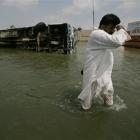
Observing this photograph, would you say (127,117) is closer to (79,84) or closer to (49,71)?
(79,84)

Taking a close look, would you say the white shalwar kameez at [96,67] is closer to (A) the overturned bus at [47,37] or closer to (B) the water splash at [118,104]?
(B) the water splash at [118,104]

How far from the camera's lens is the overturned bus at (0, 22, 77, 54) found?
686 inches

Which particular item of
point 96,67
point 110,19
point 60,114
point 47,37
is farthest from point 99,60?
point 47,37

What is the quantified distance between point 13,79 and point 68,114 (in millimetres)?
3821

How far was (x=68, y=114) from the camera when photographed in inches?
205

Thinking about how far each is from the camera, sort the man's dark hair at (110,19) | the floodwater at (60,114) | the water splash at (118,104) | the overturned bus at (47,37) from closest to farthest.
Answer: the floodwater at (60,114)
the man's dark hair at (110,19)
the water splash at (118,104)
the overturned bus at (47,37)

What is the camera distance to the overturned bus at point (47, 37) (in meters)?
17.4

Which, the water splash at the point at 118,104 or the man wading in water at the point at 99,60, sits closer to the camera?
the man wading in water at the point at 99,60

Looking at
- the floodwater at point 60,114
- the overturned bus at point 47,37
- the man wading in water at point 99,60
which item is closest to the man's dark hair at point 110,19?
the man wading in water at point 99,60

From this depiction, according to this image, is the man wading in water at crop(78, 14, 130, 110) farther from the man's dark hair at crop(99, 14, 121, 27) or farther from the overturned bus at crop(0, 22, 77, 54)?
the overturned bus at crop(0, 22, 77, 54)

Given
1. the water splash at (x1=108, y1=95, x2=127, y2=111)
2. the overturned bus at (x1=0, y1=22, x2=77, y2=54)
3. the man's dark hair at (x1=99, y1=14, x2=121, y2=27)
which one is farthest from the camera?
the overturned bus at (x1=0, y1=22, x2=77, y2=54)

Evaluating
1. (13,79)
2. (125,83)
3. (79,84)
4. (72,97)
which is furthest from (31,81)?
(125,83)

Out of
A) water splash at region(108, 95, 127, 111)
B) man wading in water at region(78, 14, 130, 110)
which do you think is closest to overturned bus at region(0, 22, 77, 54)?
water splash at region(108, 95, 127, 111)

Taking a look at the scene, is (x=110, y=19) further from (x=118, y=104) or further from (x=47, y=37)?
(x=47, y=37)
